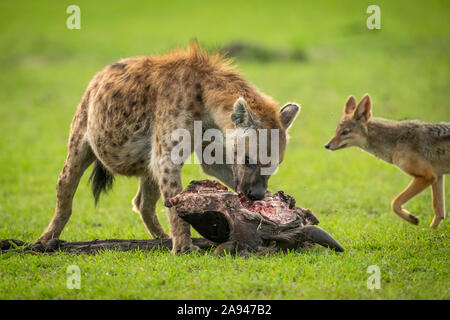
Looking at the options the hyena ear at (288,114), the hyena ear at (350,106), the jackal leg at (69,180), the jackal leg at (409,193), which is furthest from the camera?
the hyena ear at (350,106)

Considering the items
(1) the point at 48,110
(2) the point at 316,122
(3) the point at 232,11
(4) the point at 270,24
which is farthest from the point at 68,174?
(3) the point at 232,11

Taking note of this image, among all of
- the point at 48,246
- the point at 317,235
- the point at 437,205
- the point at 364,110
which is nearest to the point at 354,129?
the point at 364,110

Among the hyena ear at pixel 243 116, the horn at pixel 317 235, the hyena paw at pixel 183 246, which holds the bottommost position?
the hyena paw at pixel 183 246

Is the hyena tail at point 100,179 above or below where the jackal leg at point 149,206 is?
above

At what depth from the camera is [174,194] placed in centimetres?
617

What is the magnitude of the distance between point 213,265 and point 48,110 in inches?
551

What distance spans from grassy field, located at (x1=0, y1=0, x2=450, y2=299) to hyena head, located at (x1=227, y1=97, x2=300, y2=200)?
2.29 feet

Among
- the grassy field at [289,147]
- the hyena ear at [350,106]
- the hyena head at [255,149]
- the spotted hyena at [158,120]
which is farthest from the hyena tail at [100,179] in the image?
the hyena ear at [350,106]

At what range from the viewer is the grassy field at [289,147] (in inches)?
207

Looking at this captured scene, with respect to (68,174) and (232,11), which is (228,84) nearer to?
(68,174)

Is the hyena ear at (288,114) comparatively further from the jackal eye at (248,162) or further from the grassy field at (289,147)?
the grassy field at (289,147)

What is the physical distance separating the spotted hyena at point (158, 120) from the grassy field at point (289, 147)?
2.21 ft

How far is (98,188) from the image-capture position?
7.62 metres
